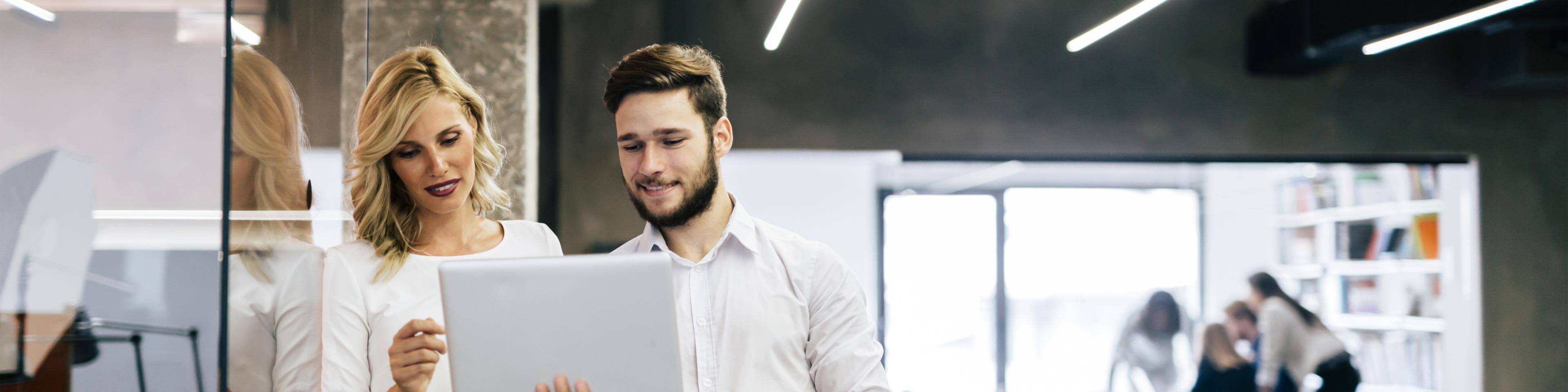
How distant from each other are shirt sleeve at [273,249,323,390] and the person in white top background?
1.86 feet

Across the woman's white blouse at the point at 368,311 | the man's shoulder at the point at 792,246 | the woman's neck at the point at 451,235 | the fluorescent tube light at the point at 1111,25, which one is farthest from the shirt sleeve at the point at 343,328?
the fluorescent tube light at the point at 1111,25

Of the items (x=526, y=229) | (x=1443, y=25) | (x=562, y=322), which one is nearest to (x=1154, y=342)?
(x=1443, y=25)

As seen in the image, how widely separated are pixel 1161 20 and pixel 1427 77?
5.02 ft

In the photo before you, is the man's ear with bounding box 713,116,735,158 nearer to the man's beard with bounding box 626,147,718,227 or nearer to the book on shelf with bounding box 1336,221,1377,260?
the man's beard with bounding box 626,147,718,227

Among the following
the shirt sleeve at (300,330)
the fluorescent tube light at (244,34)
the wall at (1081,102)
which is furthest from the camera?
the wall at (1081,102)

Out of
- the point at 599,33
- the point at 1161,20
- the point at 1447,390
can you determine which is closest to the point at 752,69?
the point at 599,33

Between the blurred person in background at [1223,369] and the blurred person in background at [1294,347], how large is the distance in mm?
64

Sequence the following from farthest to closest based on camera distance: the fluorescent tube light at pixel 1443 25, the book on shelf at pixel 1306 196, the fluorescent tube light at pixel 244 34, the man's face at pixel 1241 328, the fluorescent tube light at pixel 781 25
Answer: the book on shelf at pixel 1306 196 → the man's face at pixel 1241 328 → the fluorescent tube light at pixel 1443 25 → the fluorescent tube light at pixel 781 25 → the fluorescent tube light at pixel 244 34

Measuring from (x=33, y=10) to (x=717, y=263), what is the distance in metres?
1.22

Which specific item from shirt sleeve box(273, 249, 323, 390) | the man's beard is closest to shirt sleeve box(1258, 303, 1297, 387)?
the man's beard

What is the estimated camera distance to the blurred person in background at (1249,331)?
5.04 metres

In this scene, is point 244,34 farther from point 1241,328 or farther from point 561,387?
point 1241,328

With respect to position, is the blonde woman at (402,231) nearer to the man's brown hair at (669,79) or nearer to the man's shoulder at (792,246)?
the man's brown hair at (669,79)

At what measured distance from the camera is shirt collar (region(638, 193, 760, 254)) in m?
1.89
